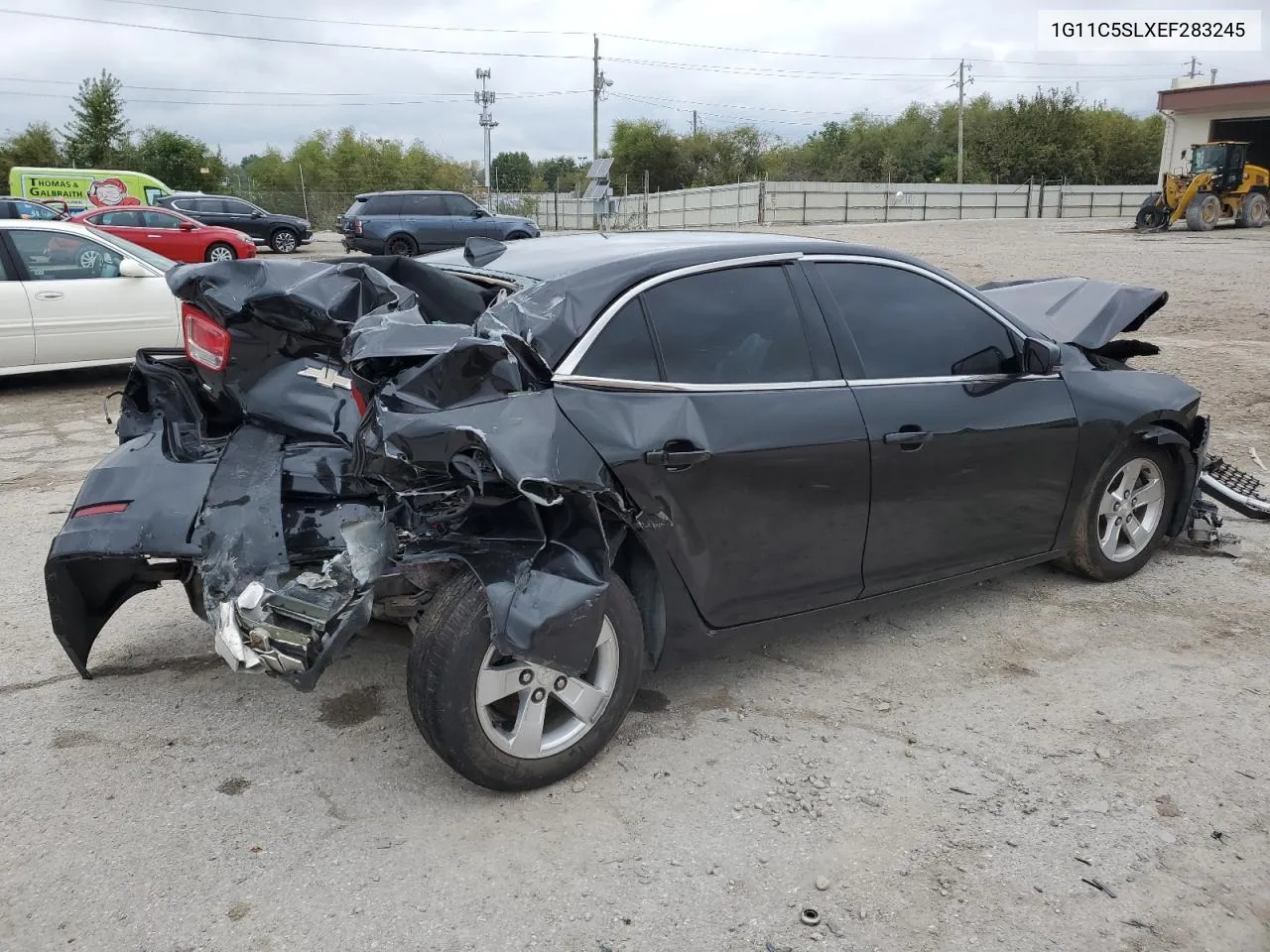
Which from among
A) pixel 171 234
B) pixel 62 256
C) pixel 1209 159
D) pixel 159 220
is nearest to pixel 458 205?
pixel 171 234

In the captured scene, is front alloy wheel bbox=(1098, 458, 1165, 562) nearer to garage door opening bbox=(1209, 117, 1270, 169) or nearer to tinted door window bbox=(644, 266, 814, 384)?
tinted door window bbox=(644, 266, 814, 384)

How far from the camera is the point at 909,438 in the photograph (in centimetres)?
361

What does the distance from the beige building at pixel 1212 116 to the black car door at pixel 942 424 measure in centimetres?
3815

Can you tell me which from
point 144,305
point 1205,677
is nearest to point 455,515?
point 1205,677

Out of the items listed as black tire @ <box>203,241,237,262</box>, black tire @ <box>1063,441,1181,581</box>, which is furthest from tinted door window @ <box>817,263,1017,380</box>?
black tire @ <box>203,241,237,262</box>

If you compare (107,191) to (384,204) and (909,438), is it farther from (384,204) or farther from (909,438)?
(909,438)

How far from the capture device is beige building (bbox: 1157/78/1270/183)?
35.3 m

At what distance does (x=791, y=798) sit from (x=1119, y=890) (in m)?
0.90

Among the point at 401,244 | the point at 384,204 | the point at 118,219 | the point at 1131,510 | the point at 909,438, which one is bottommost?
the point at 1131,510

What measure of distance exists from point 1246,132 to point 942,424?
1670 inches

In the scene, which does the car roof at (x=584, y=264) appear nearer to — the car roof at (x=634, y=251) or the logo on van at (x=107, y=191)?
the car roof at (x=634, y=251)

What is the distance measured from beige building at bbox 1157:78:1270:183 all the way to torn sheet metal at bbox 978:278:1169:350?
121 ft

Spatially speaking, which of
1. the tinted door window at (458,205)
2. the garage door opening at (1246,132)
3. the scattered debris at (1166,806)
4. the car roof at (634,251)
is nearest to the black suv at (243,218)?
the tinted door window at (458,205)

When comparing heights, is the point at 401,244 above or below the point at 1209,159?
below
